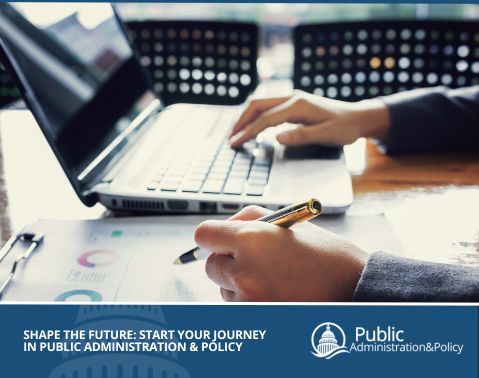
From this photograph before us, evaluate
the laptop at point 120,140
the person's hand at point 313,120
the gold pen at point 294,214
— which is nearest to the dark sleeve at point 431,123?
the person's hand at point 313,120

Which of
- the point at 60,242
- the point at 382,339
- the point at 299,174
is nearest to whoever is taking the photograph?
the point at 382,339

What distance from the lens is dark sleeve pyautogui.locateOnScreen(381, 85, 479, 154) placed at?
0.89 metres

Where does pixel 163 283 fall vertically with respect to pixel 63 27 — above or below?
below

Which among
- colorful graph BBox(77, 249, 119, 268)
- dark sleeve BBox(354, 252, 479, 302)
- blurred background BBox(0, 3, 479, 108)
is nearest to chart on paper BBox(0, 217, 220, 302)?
colorful graph BBox(77, 249, 119, 268)

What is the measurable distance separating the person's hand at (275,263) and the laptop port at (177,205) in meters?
0.17

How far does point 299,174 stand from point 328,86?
18.5 inches

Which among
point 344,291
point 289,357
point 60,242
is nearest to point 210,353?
point 289,357

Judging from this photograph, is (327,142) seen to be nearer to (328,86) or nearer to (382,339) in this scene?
(328,86)

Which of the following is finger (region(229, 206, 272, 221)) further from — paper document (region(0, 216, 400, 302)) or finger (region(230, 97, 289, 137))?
finger (region(230, 97, 289, 137))

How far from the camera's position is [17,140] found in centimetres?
95

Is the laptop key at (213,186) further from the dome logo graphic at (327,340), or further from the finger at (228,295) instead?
the dome logo graphic at (327,340)

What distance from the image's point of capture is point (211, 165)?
767mm

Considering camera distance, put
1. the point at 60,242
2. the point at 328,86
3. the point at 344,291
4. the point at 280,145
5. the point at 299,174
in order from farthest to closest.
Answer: the point at 328,86, the point at 280,145, the point at 299,174, the point at 60,242, the point at 344,291

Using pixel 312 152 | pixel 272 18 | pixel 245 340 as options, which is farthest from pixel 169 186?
pixel 272 18
